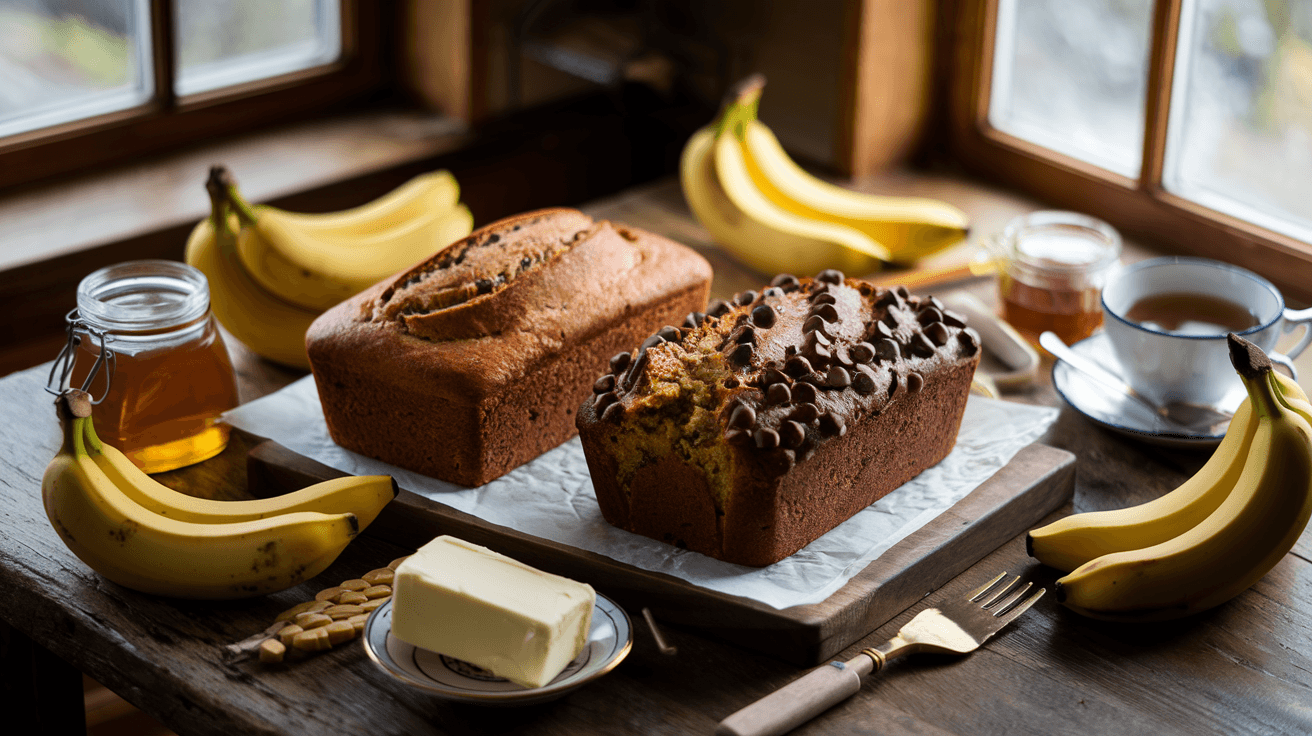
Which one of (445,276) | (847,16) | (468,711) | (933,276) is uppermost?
(847,16)

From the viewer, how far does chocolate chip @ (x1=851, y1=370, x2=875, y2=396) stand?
1226 millimetres

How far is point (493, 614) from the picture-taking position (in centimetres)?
101

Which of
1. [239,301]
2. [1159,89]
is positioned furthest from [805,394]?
[1159,89]

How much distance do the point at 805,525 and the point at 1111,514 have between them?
323 mm

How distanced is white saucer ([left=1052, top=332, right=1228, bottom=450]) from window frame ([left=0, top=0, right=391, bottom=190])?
5.38ft

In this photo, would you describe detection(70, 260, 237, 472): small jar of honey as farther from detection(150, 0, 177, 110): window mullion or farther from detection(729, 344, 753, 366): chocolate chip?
detection(150, 0, 177, 110): window mullion

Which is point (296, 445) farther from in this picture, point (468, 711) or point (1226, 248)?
point (1226, 248)

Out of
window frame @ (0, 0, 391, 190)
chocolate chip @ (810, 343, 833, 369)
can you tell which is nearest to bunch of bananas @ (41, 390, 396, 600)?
chocolate chip @ (810, 343, 833, 369)

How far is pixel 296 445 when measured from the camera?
140cm

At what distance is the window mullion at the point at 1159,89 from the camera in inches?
A: 75.9

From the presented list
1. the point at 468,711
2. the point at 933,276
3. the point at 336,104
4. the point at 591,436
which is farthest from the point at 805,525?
the point at 336,104

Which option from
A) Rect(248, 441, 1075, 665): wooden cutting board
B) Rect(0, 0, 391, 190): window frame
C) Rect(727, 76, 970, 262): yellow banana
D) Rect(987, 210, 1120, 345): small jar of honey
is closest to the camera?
Rect(248, 441, 1075, 665): wooden cutting board

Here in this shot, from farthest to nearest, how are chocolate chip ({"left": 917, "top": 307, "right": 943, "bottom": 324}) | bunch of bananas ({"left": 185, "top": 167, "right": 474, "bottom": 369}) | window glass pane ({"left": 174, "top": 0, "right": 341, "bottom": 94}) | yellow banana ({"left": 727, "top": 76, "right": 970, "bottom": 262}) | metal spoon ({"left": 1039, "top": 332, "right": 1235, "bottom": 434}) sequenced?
window glass pane ({"left": 174, "top": 0, "right": 341, "bottom": 94})
yellow banana ({"left": 727, "top": 76, "right": 970, "bottom": 262})
bunch of bananas ({"left": 185, "top": 167, "right": 474, "bottom": 369})
metal spoon ({"left": 1039, "top": 332, "right": 1235, "bottom": 434})
chocolate chip ({"left": 917, "top": 307, "right": 943, "bottom": 324})

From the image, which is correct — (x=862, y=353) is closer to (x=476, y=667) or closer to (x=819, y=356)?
Result: (x=819, y=356)
